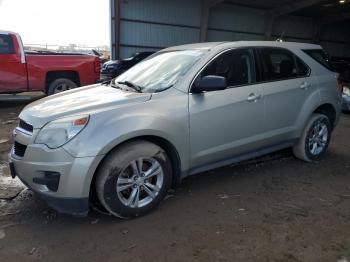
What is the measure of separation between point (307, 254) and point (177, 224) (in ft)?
3.78

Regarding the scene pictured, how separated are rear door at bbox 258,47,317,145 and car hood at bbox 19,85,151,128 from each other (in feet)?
5.32

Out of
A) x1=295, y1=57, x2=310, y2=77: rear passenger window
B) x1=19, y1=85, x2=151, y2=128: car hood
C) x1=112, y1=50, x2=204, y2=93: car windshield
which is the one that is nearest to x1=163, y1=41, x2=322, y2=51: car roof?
x1=112, y1=50, x2=204, y2=93: car windshield

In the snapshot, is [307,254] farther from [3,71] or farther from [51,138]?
[3,71]

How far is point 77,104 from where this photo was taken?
3.32 metres

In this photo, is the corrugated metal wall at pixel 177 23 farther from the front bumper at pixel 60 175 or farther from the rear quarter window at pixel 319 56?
the front bumper at pixel 60 175

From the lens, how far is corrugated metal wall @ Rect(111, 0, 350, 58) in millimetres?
19172

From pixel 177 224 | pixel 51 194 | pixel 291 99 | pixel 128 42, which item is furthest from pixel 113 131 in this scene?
pixel 128 42

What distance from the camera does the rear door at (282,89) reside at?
A: 13.9ft

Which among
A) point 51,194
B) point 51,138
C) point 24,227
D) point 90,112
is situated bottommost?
point 24,227

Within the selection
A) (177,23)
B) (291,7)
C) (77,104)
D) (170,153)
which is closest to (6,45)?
(77,104)

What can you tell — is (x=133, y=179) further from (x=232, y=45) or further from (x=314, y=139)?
(x=314, y=139)

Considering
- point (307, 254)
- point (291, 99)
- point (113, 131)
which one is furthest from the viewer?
point (291, 99)

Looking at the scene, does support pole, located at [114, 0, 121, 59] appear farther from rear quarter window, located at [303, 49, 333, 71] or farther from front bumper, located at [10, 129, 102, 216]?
front bumper, located at [10, 129, 102, 216]

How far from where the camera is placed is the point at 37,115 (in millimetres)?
3229
